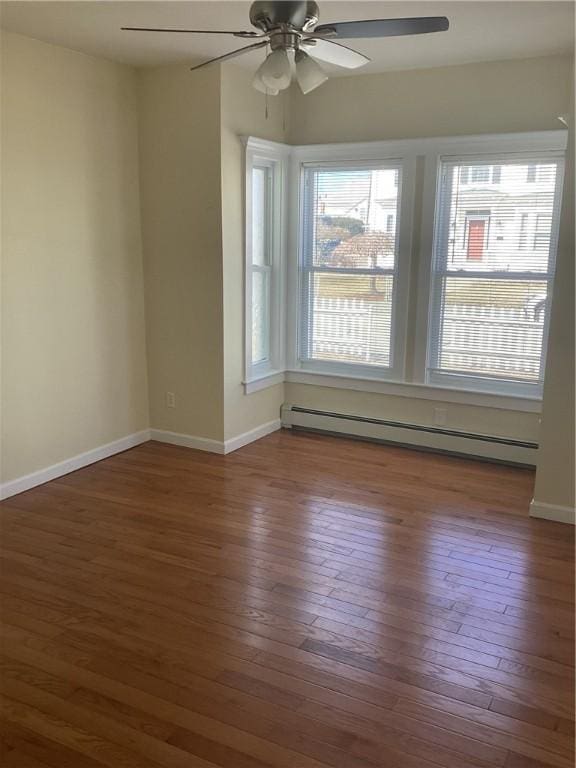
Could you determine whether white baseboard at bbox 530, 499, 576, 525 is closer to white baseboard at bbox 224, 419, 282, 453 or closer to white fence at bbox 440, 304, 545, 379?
white fence at bbox 440, 304, 545, 379

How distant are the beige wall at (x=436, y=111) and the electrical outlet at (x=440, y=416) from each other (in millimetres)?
30

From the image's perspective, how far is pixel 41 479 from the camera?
4.12 meters

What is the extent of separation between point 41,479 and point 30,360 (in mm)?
769

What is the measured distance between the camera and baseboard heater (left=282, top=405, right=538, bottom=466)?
4520mm

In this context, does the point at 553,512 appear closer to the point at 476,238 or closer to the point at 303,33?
the point at 476,238

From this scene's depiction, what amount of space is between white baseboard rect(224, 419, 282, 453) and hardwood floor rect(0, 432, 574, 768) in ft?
1.60

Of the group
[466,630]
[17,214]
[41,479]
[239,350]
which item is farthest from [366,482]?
[17,214]

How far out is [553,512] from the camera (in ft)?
12.1

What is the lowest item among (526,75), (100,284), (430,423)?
(430,423)

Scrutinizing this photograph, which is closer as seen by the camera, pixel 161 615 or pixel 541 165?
pixel 161 615

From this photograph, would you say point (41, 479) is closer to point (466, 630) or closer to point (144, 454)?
point (144, 454)

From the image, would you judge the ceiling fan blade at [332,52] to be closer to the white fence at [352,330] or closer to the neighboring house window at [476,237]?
the neighboring house window at [476,237]

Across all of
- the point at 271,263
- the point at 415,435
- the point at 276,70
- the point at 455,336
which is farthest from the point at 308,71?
the point at 415,435

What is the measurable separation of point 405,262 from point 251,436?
1740mm
